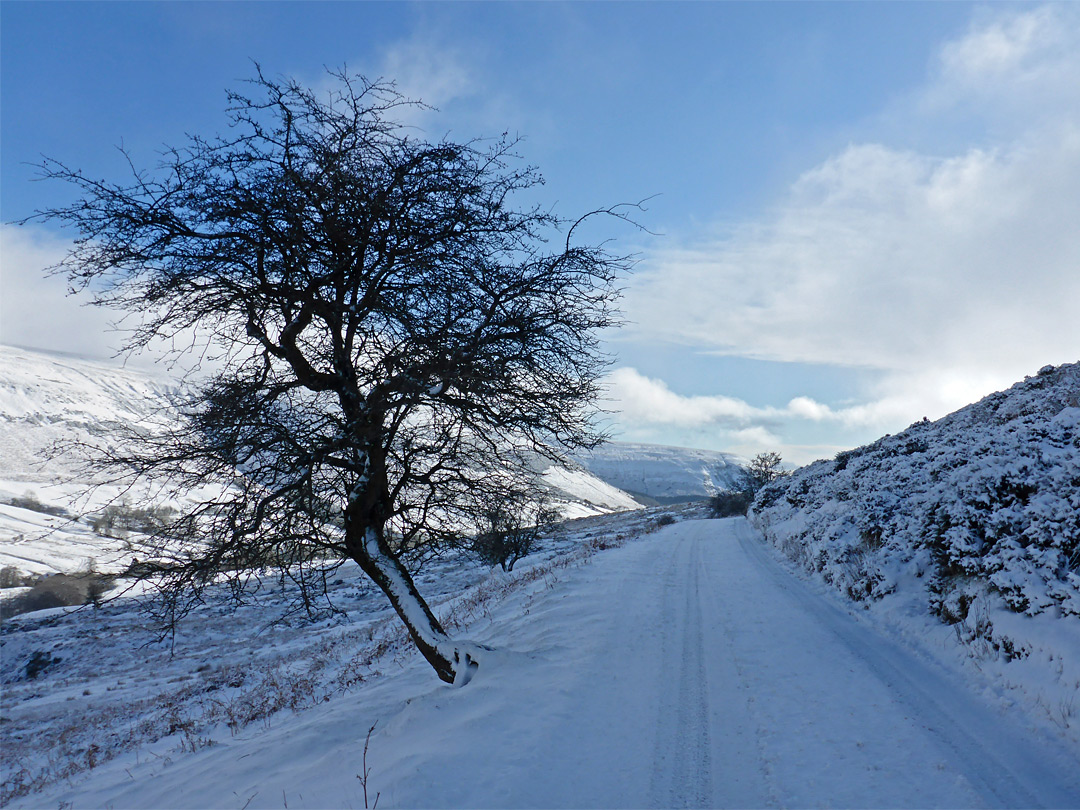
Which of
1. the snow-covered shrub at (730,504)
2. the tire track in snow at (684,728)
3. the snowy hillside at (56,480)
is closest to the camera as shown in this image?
the tire track in snow at (684,728)

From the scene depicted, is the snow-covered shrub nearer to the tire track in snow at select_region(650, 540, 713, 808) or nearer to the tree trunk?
the tire track in snow at select_region(650, 540, 713, 808)

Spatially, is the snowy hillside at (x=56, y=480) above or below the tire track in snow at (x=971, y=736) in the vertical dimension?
above

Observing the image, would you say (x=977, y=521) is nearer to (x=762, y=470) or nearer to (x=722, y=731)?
(x=722, y=731)

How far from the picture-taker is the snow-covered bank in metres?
5.70

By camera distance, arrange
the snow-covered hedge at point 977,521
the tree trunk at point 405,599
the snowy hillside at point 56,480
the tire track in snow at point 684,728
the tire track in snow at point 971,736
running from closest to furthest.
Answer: the tire track in snow at point 971,736 → the tire track in snow at point 684,728 → the snowy hillside at point 56,480 → the snow-covered hedge at point 977,521 → the tree trunk at point 405,599

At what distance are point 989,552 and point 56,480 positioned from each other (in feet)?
37.6

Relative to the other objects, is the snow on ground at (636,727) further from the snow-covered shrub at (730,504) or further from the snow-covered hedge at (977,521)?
the snow-covered shrub at (730,504)

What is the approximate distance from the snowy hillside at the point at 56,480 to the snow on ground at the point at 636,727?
7.53ft

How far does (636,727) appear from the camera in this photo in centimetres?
535

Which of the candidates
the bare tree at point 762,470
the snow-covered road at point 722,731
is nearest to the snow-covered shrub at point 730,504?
the bare tree at point 762,470

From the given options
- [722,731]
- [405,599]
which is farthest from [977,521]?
[405,599]

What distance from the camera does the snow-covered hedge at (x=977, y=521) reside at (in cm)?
641

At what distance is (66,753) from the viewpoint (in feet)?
44.3

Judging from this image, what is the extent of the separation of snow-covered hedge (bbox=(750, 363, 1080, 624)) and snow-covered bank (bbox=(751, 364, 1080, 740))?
0.02m
